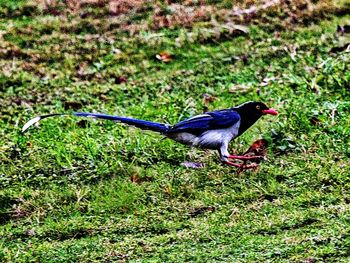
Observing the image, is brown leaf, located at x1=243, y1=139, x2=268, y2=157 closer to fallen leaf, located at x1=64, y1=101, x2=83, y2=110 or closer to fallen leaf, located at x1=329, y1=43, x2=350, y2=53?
fallen leaf, located at x1=64, y1=101, x2=83, y2=110

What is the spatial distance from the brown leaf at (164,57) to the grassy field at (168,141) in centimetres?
2

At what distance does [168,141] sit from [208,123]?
25.3 inches

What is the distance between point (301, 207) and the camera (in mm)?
4758

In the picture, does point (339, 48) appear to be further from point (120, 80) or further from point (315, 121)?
point (120, 80)

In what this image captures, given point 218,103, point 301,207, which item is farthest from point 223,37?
point 301,207

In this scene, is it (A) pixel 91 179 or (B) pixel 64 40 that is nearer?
(A) pixel 91 179

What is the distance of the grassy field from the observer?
453 cm

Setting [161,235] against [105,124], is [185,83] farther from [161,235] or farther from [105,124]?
[161,235]

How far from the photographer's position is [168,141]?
19.2 ft

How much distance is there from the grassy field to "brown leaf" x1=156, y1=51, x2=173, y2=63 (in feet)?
0.08

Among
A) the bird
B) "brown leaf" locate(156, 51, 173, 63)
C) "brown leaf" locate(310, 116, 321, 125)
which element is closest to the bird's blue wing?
the bird

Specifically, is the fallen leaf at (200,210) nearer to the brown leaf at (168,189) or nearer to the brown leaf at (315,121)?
the brown leaf at (168,189)

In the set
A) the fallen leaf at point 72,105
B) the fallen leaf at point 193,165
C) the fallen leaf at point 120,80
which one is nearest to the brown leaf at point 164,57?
the fallen leaf at point 120,80

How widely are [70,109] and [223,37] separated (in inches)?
84.5
